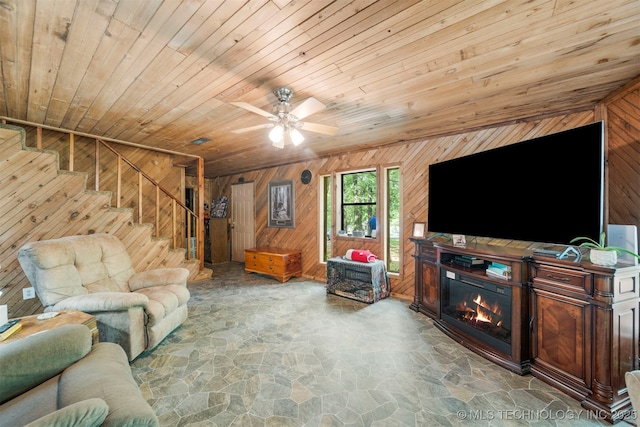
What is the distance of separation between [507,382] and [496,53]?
2.56m

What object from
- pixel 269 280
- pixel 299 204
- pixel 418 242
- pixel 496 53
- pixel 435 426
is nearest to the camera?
pixel 435 426

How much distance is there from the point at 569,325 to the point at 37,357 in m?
3.43

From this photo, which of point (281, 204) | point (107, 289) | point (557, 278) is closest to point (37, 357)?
point (107, 289)

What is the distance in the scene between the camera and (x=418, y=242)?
3.50 m

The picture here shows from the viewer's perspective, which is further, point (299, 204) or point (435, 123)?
point (299, 204)

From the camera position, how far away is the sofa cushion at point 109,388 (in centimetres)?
99

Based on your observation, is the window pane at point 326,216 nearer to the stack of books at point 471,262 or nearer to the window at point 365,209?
the window at point 365,209

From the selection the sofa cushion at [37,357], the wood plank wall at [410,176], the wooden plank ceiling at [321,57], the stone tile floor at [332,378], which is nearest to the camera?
the sofa cushion at [37,357]

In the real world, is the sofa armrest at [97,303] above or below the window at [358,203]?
below

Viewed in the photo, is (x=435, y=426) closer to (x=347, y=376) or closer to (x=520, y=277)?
(x=347, y=376)

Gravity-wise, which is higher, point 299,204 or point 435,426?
point 299,204

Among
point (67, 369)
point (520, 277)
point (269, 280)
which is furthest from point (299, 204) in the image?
point (67, 369)

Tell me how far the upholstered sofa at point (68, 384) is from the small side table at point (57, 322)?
0.56m

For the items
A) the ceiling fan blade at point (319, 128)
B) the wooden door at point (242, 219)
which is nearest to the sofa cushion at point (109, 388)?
the ceiling fan blade at point (319, 128)
